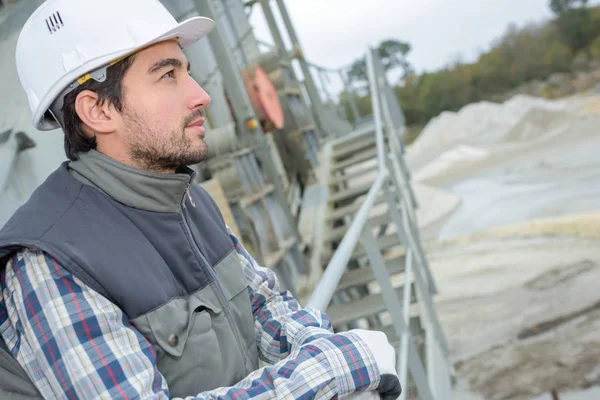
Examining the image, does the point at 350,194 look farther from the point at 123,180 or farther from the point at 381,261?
the point at 123,180

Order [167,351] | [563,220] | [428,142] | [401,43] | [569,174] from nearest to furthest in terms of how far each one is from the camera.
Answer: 1. [167,351]
2. [563,220]
3. [569,174]
4. [428,142]
5. [401,43]

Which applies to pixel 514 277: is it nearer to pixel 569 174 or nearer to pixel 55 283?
pixel 569 174

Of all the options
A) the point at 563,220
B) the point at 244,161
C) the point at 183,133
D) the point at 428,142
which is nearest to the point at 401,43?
the point at 428,142

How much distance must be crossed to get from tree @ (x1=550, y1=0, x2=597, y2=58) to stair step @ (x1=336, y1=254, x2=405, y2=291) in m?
19.9

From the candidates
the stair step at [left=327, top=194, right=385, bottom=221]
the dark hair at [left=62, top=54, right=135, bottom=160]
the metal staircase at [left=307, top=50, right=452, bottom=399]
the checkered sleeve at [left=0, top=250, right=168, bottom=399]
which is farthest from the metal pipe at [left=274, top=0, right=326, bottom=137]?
the checkered sleeve at [left=0, top=250, right=168, bottom=399]

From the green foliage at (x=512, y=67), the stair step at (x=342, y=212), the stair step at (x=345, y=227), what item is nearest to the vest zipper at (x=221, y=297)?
the stair step at (x=345, y=227)

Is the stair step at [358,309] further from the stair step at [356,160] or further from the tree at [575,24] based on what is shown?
the tree at [575,24]

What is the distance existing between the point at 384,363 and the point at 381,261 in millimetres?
1219

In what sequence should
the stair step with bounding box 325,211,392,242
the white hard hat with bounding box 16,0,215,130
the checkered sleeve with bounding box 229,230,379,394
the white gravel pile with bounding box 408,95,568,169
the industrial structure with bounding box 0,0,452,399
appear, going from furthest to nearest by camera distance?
the white gravel pile with bounding box 408,95,568,169 → the stair step with bounding box 325,211,392,242 → the industrial structure with bounding box 0,0,452,399 → the white hard hat with bounding box 16,0,215,130 → the checkered sleeve with bounding box 229,230,379,394

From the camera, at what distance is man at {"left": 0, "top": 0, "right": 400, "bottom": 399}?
92cm

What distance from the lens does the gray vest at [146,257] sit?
0.96 m

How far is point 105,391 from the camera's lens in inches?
35.1

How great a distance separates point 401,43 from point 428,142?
12905 mm

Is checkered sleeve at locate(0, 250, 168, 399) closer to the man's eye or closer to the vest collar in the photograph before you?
the vest collar
